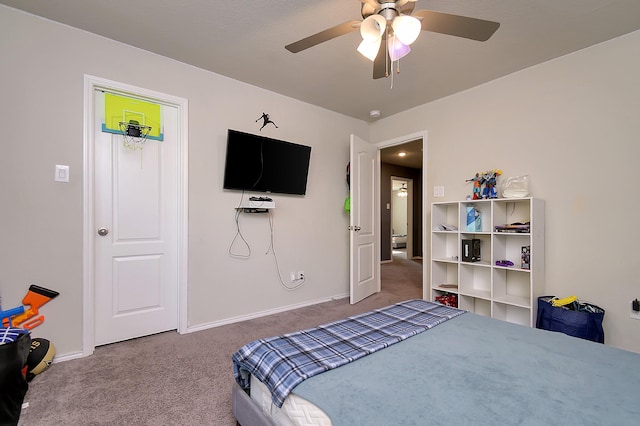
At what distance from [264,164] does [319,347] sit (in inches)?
87.2

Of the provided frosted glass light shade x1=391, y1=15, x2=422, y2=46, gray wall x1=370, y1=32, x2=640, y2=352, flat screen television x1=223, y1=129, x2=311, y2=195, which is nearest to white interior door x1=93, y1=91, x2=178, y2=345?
flat screen television x1=223, y1=129, x2=311, y2=195

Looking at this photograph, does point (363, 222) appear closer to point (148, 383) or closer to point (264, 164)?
point (264, 164)

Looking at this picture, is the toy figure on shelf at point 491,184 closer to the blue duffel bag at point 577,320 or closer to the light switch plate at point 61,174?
the blue duffel bag at point 577,320

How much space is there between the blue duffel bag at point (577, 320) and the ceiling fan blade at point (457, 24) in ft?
6.88

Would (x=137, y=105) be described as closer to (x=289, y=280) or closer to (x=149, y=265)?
(x=149, y=265)

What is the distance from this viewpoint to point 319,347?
4.35 ft

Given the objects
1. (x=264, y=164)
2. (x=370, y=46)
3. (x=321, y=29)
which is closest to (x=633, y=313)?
(x=370, y=46)

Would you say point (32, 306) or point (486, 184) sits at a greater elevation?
point (486, 184)

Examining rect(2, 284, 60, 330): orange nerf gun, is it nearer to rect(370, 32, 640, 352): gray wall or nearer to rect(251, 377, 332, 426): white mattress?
rect(251, 377, 332, 426): white mattress

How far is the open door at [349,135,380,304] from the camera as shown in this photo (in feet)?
11.8

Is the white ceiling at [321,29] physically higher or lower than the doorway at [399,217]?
higher

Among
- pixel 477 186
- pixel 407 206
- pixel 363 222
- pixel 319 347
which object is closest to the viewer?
pixel 319 347

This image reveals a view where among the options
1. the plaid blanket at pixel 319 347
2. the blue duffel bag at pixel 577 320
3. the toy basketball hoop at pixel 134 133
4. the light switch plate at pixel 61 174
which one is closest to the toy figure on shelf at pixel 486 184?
the blue duffel bag at pixel 577 320

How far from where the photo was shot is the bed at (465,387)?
901 millimetres
